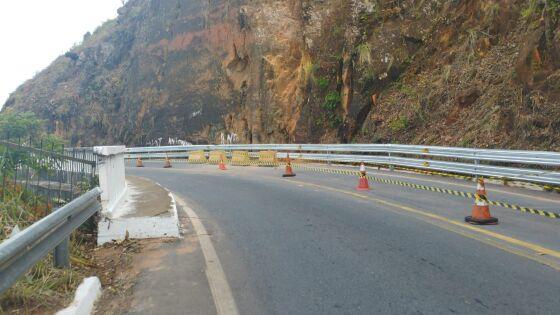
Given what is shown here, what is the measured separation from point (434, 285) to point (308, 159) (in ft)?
62.5

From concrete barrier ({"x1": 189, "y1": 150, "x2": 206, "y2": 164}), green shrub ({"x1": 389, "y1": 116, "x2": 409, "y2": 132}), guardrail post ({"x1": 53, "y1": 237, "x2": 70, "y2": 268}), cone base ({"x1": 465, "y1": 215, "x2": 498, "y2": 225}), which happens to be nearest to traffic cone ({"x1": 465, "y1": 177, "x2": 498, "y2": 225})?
cone base ({"x1": 465, "y1": 215, "x2": 498, "y2": 225})

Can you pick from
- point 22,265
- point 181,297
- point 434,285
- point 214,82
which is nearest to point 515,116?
point 434,285

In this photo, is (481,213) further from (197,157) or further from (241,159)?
(197,157)

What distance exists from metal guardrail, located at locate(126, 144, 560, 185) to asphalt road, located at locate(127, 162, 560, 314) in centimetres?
139

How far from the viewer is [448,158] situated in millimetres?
16328

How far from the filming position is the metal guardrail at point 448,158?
38.1 feet

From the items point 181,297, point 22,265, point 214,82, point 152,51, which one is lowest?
point 181,297

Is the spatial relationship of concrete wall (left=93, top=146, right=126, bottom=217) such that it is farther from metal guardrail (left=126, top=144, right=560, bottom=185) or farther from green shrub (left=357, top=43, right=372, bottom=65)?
green shrub (left=357, top=43, right=372, bottom=65)

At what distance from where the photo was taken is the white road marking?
4.34 metres

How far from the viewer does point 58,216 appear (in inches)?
187

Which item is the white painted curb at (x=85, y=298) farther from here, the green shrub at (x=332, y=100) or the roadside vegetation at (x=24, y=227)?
the green shrub at (x=332, y=100)

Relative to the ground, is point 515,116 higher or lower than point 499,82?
lower

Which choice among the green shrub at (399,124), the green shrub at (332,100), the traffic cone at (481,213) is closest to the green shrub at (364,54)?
the green shrub at (332,100)

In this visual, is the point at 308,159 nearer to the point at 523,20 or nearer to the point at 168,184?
the point at 168,184
